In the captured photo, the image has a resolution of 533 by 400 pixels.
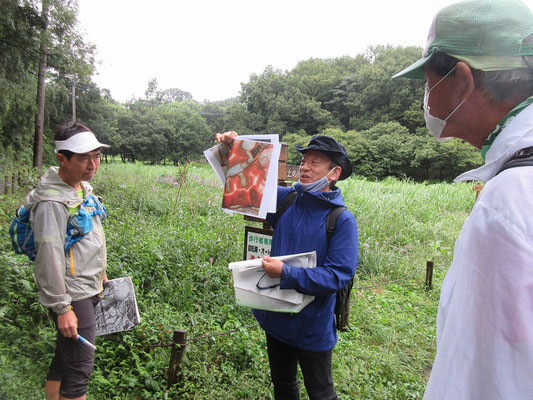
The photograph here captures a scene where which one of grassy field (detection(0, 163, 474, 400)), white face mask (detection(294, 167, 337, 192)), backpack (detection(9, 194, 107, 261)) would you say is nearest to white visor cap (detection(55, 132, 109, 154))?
backpack (detection(9, 194, 107, 261))

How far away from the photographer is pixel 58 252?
1.70m

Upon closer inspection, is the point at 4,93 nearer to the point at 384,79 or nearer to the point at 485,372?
the point at 485,372

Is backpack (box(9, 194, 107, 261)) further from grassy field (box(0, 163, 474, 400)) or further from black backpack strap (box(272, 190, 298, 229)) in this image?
black backpack strap (box(272, 190, 298, 229))

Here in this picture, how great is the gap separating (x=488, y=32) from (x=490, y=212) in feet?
1.46

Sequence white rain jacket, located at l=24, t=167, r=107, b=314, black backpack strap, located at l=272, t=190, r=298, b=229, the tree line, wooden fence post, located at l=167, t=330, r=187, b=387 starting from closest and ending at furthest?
white rain jacket, located at l=24, t=167, r=107, b=314 < black backpack strap, located at l=272, t=190, r=298, b=229 < wooden fence post, located at l=167, t=330, r=187, b=387 < the tree line

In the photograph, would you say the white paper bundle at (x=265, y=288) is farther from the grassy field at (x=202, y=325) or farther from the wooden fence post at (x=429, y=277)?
the wooden fence post at (x=429, y=277)

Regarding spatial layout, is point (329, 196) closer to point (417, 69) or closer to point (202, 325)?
point (417, 69)

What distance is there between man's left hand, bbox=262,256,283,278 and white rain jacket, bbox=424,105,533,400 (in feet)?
3.48

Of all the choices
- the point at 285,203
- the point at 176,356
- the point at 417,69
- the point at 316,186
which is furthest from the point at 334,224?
the point at 176,356

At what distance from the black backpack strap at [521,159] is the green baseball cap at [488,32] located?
0.22m

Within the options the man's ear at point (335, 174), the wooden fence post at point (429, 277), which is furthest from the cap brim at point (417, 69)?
the wooden fence post at point (429, 277)

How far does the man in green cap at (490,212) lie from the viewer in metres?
0.58

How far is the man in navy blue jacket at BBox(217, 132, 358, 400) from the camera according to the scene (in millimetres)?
1722

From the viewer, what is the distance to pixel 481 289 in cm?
62
